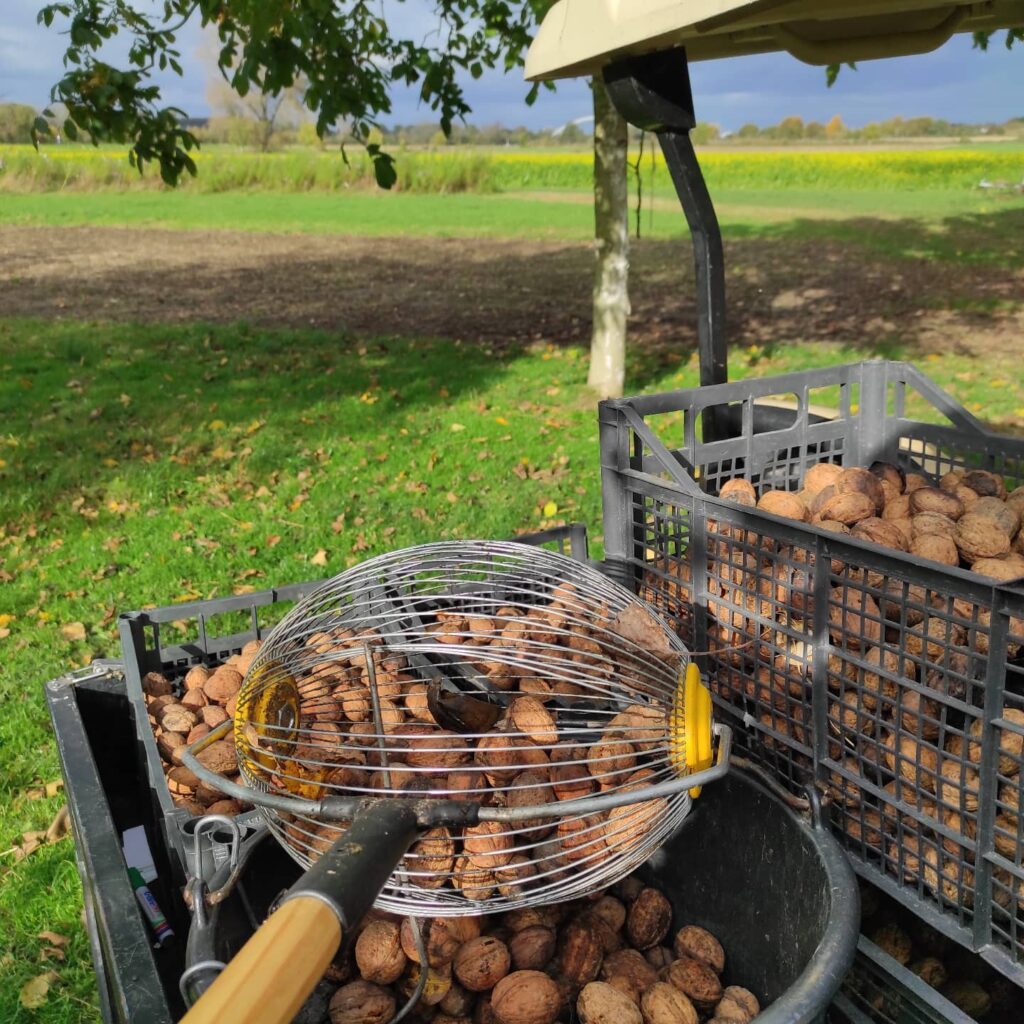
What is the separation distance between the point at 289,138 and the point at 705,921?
53.5 metres

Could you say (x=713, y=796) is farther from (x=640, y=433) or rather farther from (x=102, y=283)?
(x=102, y=283)

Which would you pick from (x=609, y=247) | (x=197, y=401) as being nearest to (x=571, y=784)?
(x=609, y=247)

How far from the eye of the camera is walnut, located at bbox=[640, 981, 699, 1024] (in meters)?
1.63

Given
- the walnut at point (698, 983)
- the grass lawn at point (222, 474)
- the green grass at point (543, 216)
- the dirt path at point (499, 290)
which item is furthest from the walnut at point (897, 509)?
the green grass at point (543, 216)

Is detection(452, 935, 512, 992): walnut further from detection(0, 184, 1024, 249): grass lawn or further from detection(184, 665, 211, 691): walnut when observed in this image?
detection(0, 184, 1024, 249): grass lawn

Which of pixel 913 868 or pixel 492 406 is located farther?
pixel 492 406

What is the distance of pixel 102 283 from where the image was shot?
13.9 m

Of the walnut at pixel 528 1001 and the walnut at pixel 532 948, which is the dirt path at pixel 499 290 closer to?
the walnut at pixel 532 948

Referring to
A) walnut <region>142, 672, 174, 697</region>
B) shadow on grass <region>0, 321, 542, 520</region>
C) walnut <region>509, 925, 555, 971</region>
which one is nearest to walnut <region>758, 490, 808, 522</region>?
walnut <region>509, 925, 555, 971</region>

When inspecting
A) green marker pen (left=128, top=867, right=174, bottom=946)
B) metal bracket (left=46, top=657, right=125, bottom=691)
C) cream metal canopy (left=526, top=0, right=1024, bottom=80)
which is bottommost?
green marker pen (left=128, top=867, right=174, bottom=946)

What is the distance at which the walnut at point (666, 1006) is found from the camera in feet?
5.35

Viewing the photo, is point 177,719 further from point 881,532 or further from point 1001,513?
point 1001,513

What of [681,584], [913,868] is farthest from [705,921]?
[681,584]

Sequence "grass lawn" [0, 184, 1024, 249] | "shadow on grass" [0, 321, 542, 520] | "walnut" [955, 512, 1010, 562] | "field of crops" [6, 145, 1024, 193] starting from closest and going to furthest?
"walnut" [955, 512, 1010, 562] → "shadow on grass" [0, 321, 542, 520] → "grass lawn" [0, 184, 1024, 249] → "field of crops" [6, 145, 1024, 193]
